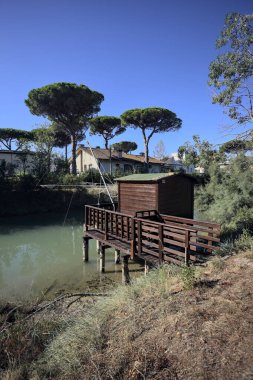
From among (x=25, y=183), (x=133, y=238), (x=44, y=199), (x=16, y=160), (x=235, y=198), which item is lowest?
(x=133, y=238)

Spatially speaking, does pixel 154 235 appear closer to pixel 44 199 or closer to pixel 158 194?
pixel 158 194

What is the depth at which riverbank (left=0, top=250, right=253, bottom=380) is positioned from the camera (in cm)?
318

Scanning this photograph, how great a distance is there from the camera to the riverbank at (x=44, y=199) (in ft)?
86.2

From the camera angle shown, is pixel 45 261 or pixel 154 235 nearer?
pixel 154 235

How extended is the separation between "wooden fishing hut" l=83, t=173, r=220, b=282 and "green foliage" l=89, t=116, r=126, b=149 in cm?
3013

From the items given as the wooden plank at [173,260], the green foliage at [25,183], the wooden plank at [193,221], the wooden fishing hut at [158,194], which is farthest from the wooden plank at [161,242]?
the green foliage at [25,183]

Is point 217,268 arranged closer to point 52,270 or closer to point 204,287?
point 204,287

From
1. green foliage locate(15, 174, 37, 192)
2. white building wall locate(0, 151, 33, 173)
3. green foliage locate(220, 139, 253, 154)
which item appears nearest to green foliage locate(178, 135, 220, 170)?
green foliage locate(220, 139, 253, 154)

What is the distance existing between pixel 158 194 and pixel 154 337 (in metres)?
8.09

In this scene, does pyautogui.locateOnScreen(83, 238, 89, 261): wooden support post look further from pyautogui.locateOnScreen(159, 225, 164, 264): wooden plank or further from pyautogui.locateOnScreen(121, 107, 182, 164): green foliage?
pyautogui.locateOnScreen(121, 107, 182, 164): green foliage

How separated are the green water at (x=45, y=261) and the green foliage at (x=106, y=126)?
2311 cm

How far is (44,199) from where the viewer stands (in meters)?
28.3

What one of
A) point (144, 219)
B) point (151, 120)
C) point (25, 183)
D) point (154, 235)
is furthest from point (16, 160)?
point (154, 235)

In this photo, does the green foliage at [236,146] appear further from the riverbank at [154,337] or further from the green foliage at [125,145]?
the green foliage at [125,145]
